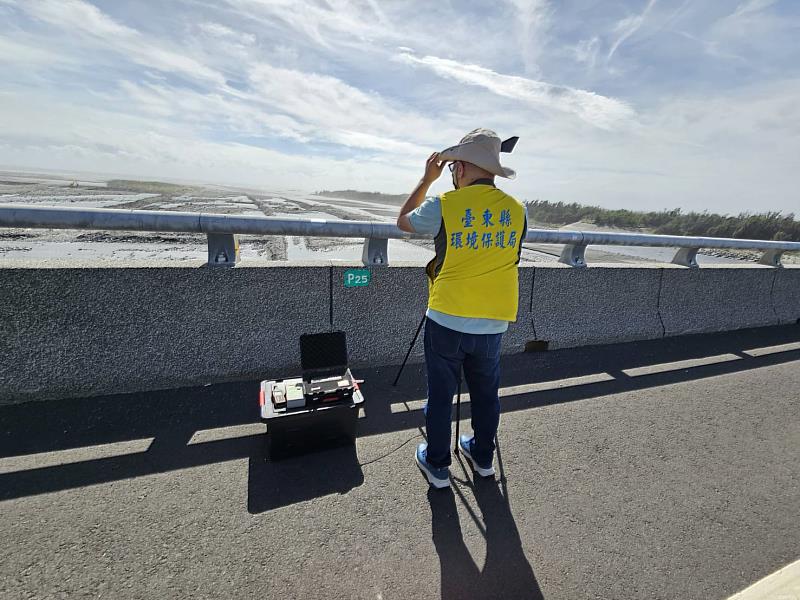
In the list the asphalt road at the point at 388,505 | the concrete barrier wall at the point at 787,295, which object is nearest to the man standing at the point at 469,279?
the asphalt road at the point at 388,505

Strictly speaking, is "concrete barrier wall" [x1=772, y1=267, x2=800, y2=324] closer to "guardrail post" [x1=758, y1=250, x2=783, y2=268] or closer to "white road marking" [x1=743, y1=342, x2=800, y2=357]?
"guardrail post" [x1=758, y1=250, x2=783, y2=268]

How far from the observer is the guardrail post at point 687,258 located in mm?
5570

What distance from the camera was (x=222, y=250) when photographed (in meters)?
3.47

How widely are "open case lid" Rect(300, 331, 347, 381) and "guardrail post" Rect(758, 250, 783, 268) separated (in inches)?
290

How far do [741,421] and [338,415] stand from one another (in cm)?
354

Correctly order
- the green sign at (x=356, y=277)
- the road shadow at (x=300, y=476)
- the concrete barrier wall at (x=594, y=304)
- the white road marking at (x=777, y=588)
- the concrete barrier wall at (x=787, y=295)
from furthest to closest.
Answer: the concrete barrier wall at (x=787, y=295) < the concrete barrier wall at (x=594, y=304) < the green sign at (x=356, y=277) < the road shadow at (x=300, y=476) < the white road marking at (x=777, y=588)

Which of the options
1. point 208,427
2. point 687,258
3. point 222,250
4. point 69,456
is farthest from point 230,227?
point 687,258

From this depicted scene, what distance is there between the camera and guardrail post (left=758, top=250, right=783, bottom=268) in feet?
20.6

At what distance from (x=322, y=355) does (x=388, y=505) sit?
1190 mm

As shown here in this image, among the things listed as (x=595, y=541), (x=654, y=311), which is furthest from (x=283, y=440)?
(x=654, y=311)

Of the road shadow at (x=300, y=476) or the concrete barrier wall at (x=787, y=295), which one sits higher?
the concrete barrier wall at (x=787, y=295)

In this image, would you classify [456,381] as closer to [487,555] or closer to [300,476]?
[487,555]

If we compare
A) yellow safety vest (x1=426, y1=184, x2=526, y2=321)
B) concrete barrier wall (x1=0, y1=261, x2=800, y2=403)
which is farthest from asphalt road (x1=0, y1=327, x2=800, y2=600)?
yellow safety vest (x1=426, y1=184, x2=526, y2=321)

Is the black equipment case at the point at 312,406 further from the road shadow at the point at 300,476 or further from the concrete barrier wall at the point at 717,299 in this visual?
the concrete barrier wall at the point at 717,299
